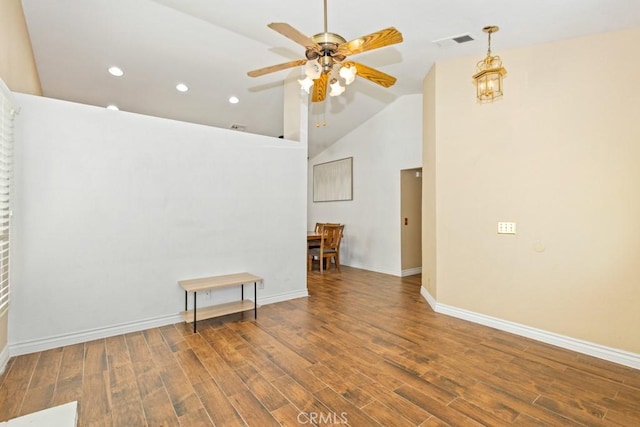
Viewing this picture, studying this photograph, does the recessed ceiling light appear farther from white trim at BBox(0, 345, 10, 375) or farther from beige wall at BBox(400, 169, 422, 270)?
beige wall at BBox(400, 169, 422, 270)

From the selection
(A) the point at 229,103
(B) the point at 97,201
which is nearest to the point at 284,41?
(A) the point at 229,103

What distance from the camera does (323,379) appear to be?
2383mm

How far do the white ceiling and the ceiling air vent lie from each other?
2.6 inches

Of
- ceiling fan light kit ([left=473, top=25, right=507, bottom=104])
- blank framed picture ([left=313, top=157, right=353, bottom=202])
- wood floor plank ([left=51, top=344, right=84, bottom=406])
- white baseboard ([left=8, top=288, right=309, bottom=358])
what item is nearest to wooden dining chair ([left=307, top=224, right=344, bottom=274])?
blank framed picture ([left=313, top=157, right=353, bottom=202])

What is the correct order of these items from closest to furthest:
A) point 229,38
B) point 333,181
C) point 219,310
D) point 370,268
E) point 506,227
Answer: point 506,227, point 219,310, point 229,38, point 370,268, point 333,181

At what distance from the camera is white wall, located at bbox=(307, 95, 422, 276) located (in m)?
5.86

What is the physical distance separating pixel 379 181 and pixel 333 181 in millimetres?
1551

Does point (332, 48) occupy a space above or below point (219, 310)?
above

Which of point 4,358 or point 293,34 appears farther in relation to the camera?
point 4,358

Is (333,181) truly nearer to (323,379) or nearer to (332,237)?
(332,237)

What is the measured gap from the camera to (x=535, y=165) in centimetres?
316

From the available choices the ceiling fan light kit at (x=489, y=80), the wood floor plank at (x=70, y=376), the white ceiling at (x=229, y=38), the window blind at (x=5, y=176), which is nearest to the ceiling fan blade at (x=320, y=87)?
the white ceiling at (x=229, y=38)

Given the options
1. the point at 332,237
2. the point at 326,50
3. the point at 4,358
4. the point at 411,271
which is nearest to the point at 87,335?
the point at 4,358

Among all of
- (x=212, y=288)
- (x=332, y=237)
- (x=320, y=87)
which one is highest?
(x=320, y=87)
